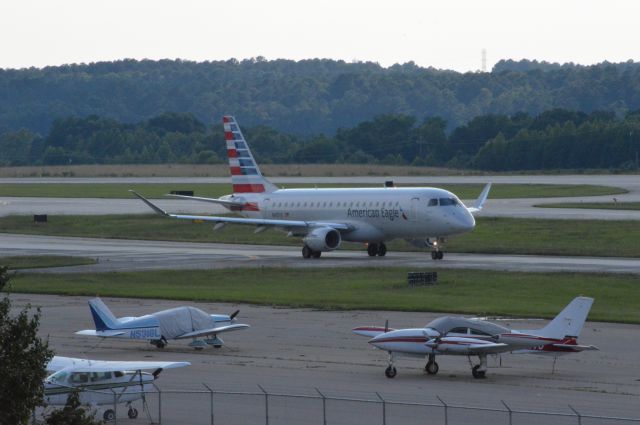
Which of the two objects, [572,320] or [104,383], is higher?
[572,320]

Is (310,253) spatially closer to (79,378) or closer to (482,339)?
(482,339)

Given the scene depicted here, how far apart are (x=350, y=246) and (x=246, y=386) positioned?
146 feet

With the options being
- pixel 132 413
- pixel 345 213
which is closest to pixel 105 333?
pixel 132 413

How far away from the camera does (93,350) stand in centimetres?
3969

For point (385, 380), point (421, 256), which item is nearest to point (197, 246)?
point (421, 256)

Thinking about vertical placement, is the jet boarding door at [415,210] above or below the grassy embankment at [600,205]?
above

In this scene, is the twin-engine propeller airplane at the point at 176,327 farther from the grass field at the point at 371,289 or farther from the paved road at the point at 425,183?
the paved road at the point at 425,183

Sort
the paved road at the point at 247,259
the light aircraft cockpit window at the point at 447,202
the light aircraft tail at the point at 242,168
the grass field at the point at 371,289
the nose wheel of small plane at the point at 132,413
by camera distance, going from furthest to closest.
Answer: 1. the light aircraft tail at the point at 242,168
2. the light aircraft cockpit window at the point at 447,202
3. the paved road at the point at 247,259
4. the grass field at the point at 371,289
5. the nose wheel of small plane at the point at 132,413

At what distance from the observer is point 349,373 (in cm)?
3494

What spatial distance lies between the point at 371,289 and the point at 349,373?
18.6 metres

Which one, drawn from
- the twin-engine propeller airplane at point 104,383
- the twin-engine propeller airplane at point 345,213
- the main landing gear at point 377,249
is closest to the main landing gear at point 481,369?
the twin-engine propeller airplane at point 104,383

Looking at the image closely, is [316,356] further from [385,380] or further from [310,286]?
[310,286]

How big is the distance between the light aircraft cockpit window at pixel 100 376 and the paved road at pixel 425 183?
200 ft

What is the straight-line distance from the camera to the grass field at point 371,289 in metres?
47.6
